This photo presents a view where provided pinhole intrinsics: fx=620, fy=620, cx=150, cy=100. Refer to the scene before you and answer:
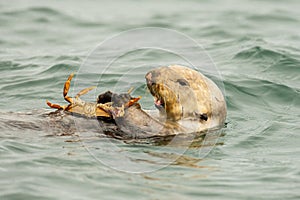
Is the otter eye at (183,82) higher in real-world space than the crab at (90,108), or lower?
higher

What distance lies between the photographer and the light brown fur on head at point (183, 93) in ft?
20.0

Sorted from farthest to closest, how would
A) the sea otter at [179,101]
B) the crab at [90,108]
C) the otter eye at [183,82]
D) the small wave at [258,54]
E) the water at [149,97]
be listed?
the small wave at [258,54] → the otter eye at [183,82] → the sea otter at [179,101] → the crab at [90,108] → the water at [149,97]

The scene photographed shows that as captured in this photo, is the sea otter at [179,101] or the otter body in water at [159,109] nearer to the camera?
the otter body in water at [159,109]

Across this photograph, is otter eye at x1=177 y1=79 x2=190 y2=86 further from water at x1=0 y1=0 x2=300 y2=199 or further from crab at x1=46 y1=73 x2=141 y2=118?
water at x1=0 y1=0 x2=300 y2=199

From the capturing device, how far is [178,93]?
6137mm

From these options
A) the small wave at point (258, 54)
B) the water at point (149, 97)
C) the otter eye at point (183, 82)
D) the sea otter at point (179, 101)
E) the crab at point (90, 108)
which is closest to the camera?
the water at point (149, 97)

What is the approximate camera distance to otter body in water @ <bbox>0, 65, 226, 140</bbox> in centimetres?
587

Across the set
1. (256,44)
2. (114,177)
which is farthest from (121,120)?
(256,44)

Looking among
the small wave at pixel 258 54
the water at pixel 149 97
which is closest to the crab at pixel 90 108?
the water at pixel 149 97

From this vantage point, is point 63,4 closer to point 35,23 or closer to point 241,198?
point 35,23

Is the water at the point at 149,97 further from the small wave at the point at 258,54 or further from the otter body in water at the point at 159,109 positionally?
the otter body in water at the point at 159,109

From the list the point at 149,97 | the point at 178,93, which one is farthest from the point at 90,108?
the point at 149,97

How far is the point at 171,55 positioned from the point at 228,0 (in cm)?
595

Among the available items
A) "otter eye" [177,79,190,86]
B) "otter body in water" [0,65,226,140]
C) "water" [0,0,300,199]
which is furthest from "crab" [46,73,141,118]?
"otter eye" [177,79,190,86]
